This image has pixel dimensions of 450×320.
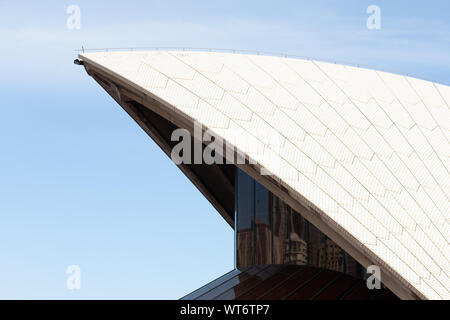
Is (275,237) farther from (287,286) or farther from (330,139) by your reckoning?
(330,139)

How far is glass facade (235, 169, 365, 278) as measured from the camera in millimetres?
26859

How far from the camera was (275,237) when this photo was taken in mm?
28172

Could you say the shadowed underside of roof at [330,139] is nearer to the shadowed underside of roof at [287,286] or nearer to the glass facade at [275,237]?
the shadowed underside of roof at [287,286]

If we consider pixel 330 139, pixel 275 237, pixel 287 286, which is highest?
pixel 330 139

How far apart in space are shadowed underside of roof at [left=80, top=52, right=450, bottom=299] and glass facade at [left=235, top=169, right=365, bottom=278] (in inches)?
118

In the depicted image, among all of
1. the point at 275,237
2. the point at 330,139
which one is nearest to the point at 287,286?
the point at 275,237

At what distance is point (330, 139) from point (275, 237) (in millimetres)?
4497

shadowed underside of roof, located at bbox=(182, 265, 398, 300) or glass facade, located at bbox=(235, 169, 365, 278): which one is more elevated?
glass facade, located at bbox=(235, 169, 365, 278)

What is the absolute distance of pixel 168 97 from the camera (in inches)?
945

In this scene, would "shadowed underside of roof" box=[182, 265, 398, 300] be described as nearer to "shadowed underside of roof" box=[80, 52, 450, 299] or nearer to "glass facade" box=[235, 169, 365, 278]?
"glass facade" box=[235, 169, 365, 278]

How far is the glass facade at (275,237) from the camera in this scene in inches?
1057

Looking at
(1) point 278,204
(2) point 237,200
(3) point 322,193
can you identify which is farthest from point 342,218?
(2) point 237,200

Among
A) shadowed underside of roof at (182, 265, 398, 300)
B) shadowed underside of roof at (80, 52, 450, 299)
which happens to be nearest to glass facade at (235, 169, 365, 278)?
shadowed underside of roof at (182, 265, 398, 300)

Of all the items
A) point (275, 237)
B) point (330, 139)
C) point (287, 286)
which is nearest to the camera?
point (330, 139)
